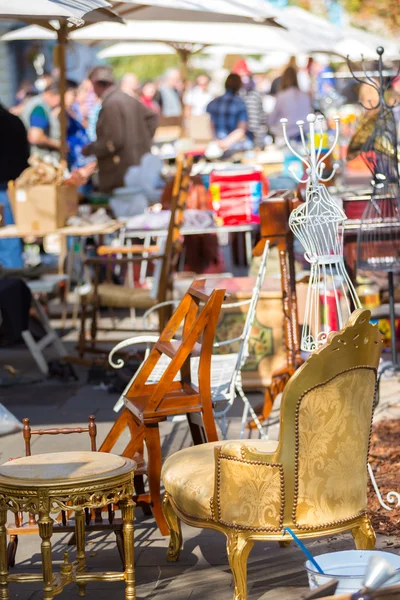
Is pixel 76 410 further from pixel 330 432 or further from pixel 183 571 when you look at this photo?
pixel 330 432

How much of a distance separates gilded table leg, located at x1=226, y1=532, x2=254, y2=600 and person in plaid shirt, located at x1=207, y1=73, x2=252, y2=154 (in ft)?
35.0

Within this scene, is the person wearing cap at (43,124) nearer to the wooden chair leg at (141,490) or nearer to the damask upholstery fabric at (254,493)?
the wooden chair leg at (141,490)

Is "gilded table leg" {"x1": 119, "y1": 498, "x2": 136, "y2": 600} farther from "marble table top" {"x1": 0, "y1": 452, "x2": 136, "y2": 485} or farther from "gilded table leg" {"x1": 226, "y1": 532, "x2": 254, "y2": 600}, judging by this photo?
"gilded table leg" {"x1": 226, "y1": 532, "x2": 254, "y2": 600}

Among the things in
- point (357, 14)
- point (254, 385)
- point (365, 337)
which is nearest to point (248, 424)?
point (254, 385)

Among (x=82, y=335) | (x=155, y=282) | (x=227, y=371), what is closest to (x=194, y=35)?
(x=155, y=282)

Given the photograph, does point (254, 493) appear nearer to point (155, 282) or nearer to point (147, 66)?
point (155, 282)

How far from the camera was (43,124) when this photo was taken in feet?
45.2

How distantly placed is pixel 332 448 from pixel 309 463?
0.11 metres

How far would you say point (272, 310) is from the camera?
25.6 ft

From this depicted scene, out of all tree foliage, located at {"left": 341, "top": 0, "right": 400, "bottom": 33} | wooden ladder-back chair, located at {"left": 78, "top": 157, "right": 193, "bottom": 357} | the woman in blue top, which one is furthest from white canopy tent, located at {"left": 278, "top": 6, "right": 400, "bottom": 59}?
tree foliage, located at {"left": 341, "top": 0, "right": 400, "bottom": 33}

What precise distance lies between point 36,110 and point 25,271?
15.8 ft

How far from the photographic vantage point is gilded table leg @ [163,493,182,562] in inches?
185

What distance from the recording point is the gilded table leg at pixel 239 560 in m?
4.02

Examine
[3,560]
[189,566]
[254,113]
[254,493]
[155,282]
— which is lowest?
[189,566]
